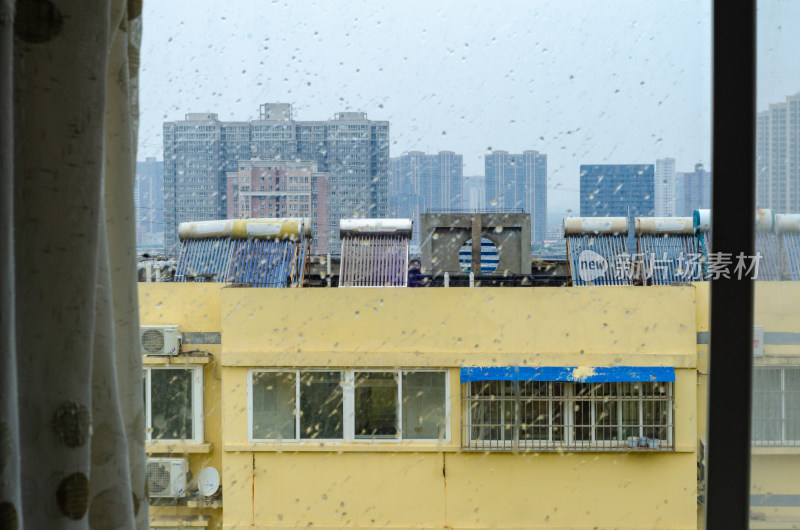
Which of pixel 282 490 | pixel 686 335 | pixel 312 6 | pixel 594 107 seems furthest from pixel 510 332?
pixel 312 6

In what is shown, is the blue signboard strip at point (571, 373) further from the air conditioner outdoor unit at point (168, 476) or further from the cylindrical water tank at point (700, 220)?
the air conditioner outdoor unit at point (168, 476)

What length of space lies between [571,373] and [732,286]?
0.58 meters

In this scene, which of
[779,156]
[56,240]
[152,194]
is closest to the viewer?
[56,240]

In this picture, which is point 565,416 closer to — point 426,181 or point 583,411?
point 583,411

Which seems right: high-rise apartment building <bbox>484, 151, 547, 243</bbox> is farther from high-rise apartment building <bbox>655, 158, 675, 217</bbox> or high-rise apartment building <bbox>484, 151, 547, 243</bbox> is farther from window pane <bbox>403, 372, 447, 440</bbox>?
window pane <bbox>403, 372, 447, 440</bbox>

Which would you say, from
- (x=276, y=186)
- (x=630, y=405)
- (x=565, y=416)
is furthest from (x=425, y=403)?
(x=276, y=186)

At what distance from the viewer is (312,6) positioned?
1.27m

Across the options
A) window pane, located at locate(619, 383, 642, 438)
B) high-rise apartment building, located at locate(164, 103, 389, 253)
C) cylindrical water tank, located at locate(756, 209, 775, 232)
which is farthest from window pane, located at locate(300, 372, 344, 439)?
cylindrical water tank, located at locate(756, 209, 775, 232)

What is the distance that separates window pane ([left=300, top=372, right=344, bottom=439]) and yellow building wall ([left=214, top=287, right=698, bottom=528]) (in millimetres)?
43

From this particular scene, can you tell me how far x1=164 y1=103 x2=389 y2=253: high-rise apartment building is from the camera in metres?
1.29

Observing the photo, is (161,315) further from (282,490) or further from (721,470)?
(721,470)

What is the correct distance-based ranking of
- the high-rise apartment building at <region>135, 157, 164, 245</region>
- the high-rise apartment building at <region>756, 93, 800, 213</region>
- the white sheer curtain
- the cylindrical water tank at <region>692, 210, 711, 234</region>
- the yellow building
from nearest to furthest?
the white sheer curtain → the high-rise apartment building at <region>756, 93, 800, 213</region> → the high-rise apartment building at <region>135, 157, 164, 245</region> → the cylindrical water tank at <region>692, 210, 711, 234</region> → the yellow building

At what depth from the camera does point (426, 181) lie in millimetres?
1331

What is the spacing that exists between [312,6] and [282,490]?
1107mm
